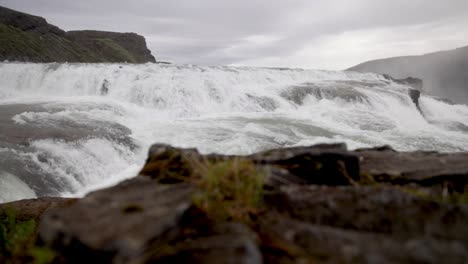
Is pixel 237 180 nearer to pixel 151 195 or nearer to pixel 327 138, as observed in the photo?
pixel 151 195

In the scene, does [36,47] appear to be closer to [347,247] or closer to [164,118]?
[164,118]

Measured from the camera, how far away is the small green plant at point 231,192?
216 cm

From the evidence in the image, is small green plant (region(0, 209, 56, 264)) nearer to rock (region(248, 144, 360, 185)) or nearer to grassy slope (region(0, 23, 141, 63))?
rock (region(248, 144, 360, 185))

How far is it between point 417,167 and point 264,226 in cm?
206

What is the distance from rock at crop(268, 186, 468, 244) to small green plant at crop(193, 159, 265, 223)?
0.51ft

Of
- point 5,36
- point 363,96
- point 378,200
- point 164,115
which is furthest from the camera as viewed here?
point 5,36

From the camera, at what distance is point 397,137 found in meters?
16.0

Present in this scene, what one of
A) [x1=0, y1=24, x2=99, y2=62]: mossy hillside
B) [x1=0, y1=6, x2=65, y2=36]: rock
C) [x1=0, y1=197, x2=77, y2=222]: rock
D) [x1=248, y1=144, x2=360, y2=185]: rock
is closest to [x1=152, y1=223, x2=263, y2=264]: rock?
[x1=248, y1=144, x2=360, y2=185]: rock

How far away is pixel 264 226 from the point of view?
2104 mm

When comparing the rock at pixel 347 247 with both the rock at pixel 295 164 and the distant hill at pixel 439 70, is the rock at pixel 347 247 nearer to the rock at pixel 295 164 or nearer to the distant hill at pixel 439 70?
the rock at pixel 295 164

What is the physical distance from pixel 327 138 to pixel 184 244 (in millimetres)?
13437

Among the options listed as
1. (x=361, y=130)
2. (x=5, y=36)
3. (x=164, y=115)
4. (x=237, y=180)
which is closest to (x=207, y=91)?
(x=164, y=115)

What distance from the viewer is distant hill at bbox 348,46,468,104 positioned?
266 ft

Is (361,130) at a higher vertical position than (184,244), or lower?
lower
